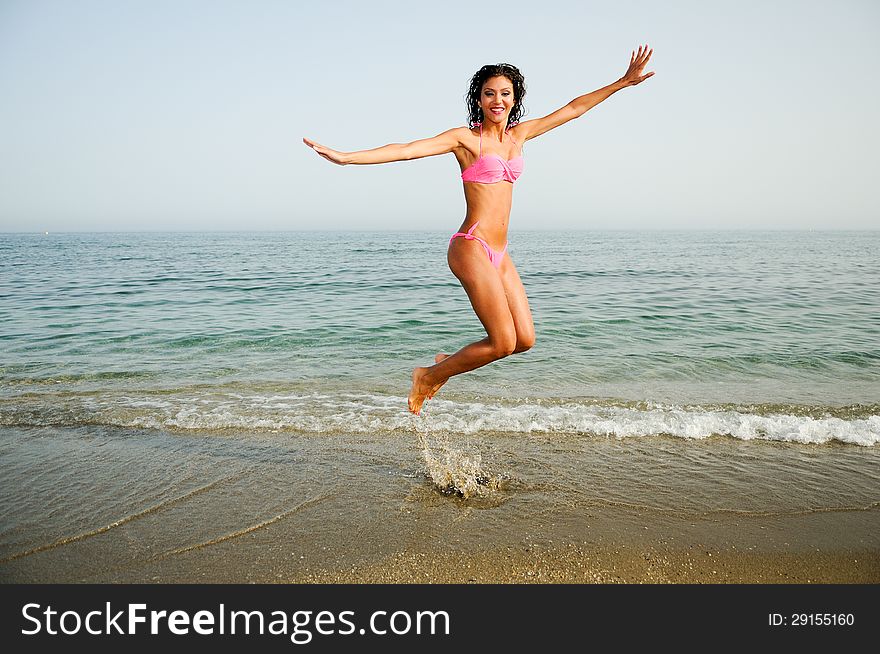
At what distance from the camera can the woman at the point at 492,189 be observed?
15.7ft

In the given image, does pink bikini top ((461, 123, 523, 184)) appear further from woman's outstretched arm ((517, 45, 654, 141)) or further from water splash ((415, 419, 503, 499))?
water splash ((415, 419, 503, 499))

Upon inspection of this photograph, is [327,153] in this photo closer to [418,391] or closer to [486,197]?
[486,197]

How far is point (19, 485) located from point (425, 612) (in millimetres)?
3787

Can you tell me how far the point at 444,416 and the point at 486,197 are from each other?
3.18m

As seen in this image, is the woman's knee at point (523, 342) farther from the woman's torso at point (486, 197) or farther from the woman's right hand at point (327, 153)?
the woman's right hand at point (327, 153)

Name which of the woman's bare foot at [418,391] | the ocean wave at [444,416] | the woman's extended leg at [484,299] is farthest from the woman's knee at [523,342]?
the ocean wave at [444,416]

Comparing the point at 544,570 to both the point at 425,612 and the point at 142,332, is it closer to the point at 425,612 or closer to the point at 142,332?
the point at 425,612

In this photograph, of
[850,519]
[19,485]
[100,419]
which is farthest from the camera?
[100,419]

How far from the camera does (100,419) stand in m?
7.23

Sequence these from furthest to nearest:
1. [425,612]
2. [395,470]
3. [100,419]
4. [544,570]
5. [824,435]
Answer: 1. [100,419]
2. [824,435]
3. [395,470]
4. [544,570]
5. [425,612]

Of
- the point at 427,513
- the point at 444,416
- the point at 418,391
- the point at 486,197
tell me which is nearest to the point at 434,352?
the point at 444,416

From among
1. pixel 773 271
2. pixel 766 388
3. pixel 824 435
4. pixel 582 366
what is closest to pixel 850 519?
pixel 824 435

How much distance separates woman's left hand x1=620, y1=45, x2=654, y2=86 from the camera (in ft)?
17.3

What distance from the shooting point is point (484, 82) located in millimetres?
5102
